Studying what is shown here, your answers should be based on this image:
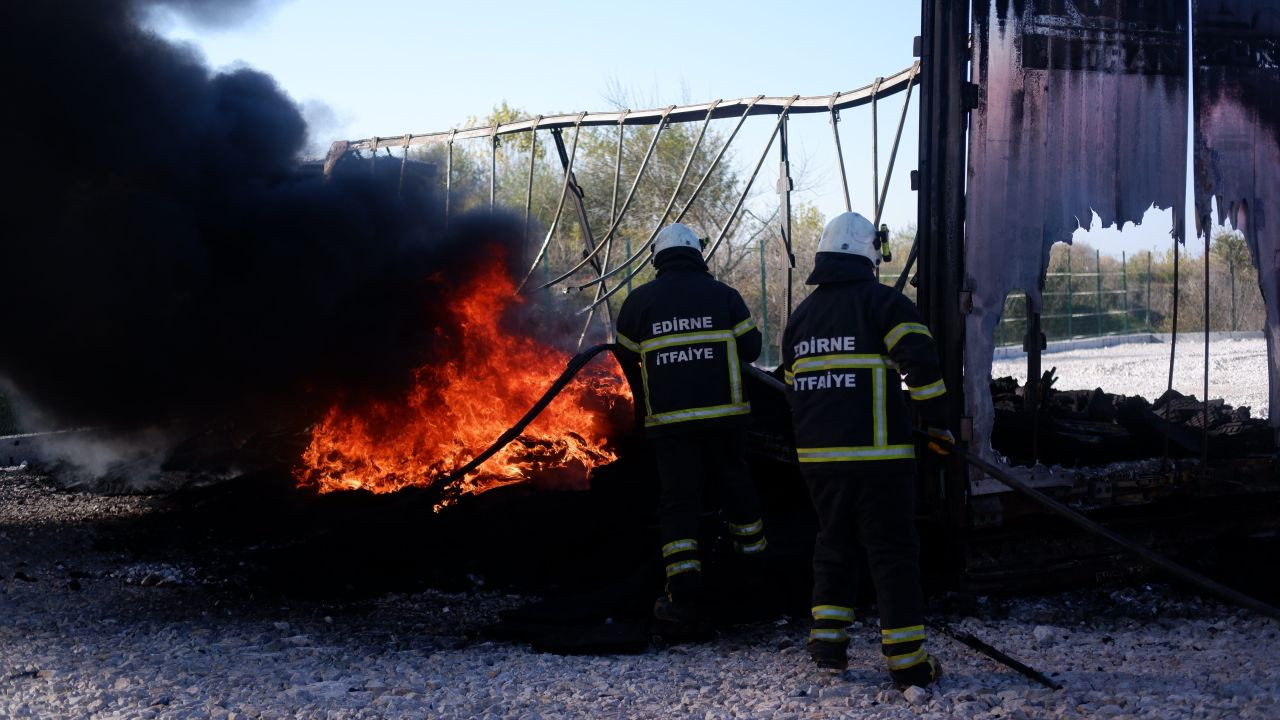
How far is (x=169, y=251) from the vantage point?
324 inches

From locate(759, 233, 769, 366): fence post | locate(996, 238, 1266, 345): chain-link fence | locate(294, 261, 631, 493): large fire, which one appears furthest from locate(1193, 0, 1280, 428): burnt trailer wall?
Answer: locate(996, 238, 1266, 345): chain-link fence

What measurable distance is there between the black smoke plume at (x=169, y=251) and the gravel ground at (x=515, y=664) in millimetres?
2505

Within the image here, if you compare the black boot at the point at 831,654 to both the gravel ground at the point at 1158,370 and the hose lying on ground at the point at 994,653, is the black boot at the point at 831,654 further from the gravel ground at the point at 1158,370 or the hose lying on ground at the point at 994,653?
the gravel ground at the point at 1158,370

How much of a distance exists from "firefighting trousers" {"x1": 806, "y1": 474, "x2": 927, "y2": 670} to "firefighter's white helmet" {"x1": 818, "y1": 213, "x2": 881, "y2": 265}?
1.03m

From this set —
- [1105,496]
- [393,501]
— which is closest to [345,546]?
[393,501]

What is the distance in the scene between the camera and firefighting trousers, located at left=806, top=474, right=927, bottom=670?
4383mm

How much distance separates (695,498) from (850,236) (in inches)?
65.5

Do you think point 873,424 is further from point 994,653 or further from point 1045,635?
point 1045,635

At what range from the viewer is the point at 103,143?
323 inches

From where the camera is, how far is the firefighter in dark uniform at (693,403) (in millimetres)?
5453

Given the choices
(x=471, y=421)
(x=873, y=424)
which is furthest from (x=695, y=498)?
(x=471, y=421)

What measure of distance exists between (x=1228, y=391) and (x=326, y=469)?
13.1 meters

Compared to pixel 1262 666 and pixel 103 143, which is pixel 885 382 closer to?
pixel 1262 666

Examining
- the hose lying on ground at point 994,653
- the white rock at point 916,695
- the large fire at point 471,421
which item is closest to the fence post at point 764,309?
the large fire at point 471,421
